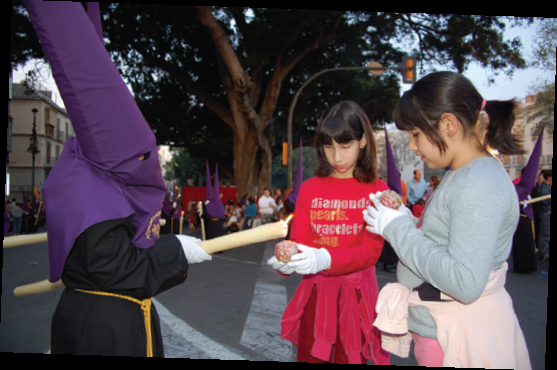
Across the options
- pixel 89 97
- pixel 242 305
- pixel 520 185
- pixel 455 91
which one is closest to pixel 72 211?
pixel 89 97

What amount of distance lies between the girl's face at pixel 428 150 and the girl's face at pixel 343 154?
69cm

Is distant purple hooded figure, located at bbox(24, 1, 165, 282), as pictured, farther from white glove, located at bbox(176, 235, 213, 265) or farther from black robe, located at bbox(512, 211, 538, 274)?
black robe, located at bbox(512, 211, 538, 274)

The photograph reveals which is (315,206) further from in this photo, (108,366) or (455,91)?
(108,366)

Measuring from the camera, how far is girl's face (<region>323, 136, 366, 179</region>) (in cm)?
231

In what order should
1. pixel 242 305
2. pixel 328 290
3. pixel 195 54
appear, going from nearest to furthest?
pixel 328 290, pixel 242 305, pixel 195 54

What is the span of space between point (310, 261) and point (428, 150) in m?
0.77

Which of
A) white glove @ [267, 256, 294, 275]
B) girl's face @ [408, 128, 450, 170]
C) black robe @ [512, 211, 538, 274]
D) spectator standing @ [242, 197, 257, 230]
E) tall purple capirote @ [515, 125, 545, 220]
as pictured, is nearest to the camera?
girl's face @ [408, 128, 450, 170]

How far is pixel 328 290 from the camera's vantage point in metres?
2.17

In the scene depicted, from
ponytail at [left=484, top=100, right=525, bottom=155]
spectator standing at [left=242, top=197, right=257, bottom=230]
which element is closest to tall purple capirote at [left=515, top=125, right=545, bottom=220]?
ponytail at [left=484, top=100, right=525, bottom=155]

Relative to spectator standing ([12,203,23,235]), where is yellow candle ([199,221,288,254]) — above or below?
above

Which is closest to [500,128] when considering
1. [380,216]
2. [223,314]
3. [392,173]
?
[380,216]

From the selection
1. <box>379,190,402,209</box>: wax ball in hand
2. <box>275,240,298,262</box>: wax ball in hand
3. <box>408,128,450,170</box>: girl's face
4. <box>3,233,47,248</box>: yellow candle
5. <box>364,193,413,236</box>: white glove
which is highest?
<box>408,128,450,170</box>: girl's face

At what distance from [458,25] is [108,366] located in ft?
52.2

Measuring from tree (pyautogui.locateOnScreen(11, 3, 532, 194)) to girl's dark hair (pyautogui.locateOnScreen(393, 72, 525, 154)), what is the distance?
1300 cm
